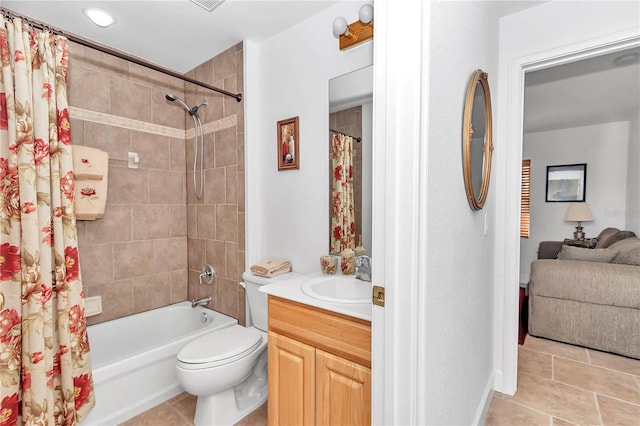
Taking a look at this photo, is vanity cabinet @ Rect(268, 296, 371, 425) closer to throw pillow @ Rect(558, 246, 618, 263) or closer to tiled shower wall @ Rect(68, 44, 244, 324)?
tiled shower wall @ Rect(68, 44, 244, 324)

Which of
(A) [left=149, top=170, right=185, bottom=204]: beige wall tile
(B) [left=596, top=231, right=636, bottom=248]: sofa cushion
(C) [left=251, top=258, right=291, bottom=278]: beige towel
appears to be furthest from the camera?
(B) [left=596, top=231, right=636, bottom=248]: sofa cushion

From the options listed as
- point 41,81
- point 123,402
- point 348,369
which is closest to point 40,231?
point 41,81

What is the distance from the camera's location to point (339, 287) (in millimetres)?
1648

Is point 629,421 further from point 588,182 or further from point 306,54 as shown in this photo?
point 588,182

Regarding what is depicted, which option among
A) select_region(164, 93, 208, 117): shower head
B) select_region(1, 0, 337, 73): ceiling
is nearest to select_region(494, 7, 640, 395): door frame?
select_region(1, 0, 337, 73): ceiling

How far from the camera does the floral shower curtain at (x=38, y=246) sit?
1463 mm

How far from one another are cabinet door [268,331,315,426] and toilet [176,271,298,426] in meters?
0.28

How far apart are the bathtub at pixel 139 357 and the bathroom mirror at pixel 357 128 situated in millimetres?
1243

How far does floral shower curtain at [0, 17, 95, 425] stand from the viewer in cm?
146

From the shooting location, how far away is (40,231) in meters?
1.54

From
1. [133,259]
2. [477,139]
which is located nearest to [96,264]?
[133,259]

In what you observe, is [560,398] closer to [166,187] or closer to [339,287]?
[339,287]

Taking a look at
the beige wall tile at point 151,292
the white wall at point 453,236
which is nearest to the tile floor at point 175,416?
the beige wall tile at point 151,292

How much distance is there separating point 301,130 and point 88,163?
146cm
